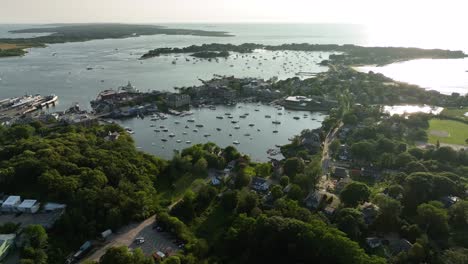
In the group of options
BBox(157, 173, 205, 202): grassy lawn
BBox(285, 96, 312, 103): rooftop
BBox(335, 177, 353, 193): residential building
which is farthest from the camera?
BBox(285, 96, 312, 103): rooftop

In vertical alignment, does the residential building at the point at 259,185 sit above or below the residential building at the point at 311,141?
below

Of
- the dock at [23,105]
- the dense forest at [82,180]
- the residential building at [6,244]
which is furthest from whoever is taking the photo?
the dock at [23,105]

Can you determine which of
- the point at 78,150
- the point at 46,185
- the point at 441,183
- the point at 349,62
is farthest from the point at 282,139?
the point at 349,62

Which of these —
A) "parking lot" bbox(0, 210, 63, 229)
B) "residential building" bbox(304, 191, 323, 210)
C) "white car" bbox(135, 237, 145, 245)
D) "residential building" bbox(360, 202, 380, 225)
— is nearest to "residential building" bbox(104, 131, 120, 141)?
"parking lot" bbox(0, 210, 63, 229)

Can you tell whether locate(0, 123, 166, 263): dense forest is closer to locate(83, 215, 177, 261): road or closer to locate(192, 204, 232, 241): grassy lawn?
locate(83, 215, 177, 261): road

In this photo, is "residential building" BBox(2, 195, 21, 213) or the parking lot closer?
the parking lot

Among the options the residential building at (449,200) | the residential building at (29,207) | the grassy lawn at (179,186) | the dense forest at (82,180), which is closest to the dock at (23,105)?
the dense forest at (82,180)

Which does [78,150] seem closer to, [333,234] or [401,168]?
[333,234]

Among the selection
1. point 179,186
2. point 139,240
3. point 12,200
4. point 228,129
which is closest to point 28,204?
point 12,200

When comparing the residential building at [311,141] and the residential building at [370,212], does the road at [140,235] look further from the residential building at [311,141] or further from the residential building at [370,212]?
the residential building at [311,141]
